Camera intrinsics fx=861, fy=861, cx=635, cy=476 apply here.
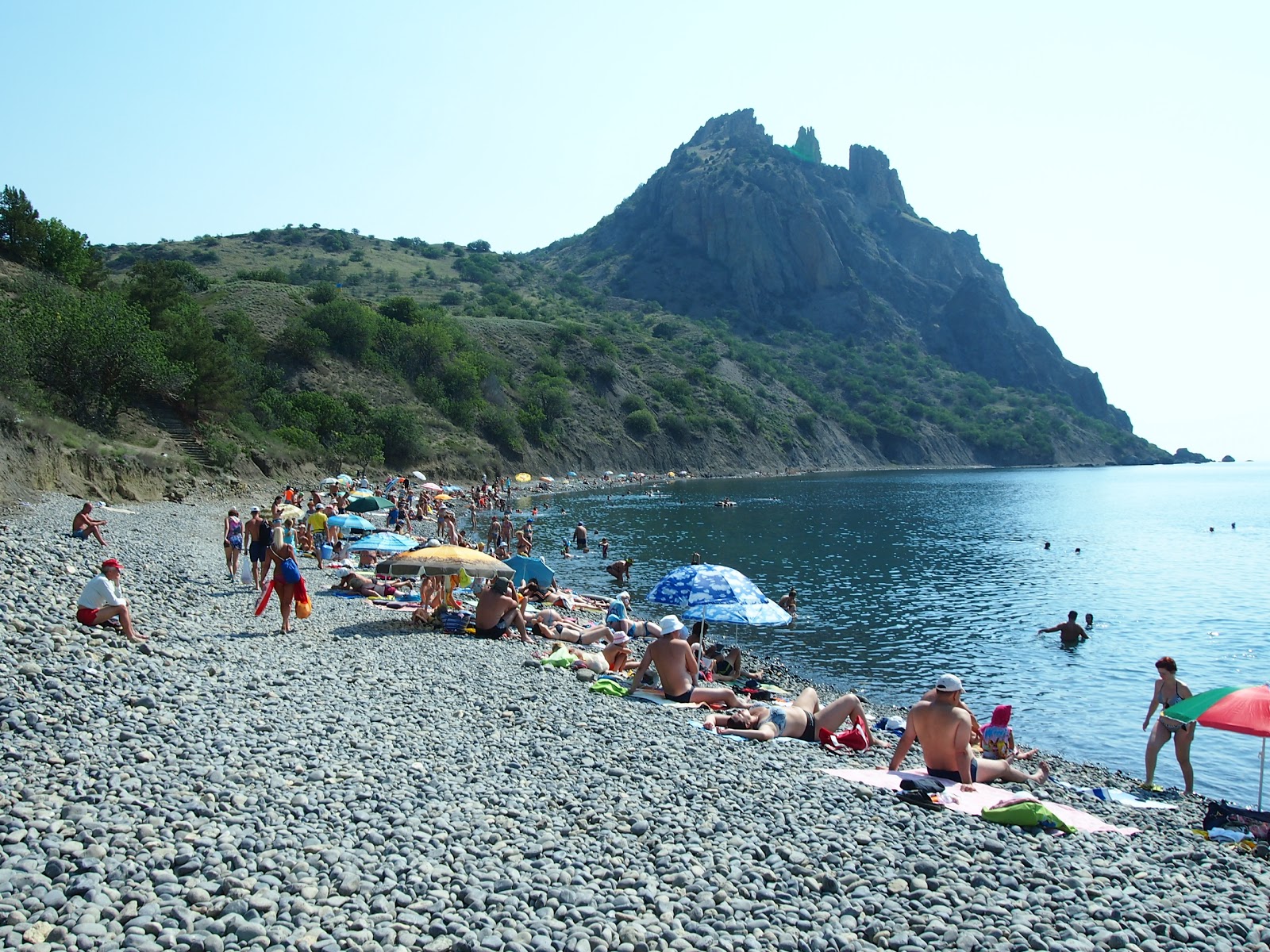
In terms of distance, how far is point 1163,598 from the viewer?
1266 inches

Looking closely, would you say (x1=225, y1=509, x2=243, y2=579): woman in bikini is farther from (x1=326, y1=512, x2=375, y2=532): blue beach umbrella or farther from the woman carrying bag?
(x1=326, y1=512, x2=375, y2=532): blue beach umbrella

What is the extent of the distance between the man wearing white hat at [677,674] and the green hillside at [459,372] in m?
29.5

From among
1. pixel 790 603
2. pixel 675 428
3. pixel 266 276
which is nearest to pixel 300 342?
pixel 266 276

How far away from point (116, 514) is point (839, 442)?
116 meters

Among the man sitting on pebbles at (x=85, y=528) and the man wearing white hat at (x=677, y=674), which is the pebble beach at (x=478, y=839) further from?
the man sitting on pebbles at (x=85, y=528)

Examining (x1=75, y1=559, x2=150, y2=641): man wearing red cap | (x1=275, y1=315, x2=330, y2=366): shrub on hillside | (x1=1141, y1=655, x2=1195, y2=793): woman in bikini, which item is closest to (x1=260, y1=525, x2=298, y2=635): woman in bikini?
(x1=75, y1=559, x2=150, y2=641): man wearing red cap

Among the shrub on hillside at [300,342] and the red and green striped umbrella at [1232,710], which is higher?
the shrub on hillside at [300,342]

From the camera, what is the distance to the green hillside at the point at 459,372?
43062 millimetres

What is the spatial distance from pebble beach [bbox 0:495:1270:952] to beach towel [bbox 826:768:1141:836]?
0.25m

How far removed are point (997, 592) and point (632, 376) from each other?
77.4 metres

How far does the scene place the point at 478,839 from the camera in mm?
6770

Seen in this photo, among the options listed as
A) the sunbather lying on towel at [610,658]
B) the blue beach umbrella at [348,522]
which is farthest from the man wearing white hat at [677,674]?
the blue beach umbrella at [348,522]

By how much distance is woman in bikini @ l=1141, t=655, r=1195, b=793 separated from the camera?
12336 mm

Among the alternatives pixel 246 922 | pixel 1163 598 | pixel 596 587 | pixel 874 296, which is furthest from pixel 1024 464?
pixel 246 922
